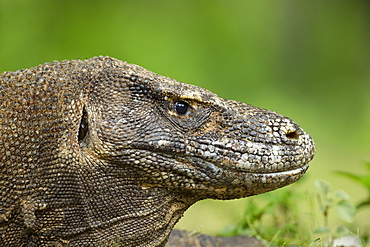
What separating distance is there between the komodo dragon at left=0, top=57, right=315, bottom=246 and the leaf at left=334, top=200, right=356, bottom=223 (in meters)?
1.99

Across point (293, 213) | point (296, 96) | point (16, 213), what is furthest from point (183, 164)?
point (296, 96)

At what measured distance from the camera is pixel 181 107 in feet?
13.3

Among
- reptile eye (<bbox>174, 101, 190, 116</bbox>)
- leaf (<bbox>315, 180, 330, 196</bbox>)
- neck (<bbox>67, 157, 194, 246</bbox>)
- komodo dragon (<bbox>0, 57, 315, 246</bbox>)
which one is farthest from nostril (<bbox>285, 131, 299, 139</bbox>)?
leaf (<bbox>315, 180, 330, 196</bbox>)

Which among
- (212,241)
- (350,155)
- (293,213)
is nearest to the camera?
(212,241)

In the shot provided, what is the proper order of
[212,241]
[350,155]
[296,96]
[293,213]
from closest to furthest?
[212,241], [293,213], [350,155], [296,96]

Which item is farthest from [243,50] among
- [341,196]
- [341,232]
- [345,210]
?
[341,232]

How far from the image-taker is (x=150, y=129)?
Result: 3906 mm

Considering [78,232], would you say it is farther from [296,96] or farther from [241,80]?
[296,96]

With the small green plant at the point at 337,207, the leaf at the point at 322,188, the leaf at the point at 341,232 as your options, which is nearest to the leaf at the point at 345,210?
the small green plant at the point at 337,207

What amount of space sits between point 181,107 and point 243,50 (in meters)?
8.24

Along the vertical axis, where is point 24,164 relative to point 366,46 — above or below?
below

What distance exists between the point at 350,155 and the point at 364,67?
125 inches

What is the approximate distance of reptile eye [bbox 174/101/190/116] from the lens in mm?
4035

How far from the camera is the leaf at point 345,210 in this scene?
5.78m
